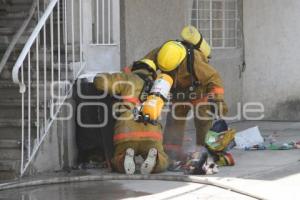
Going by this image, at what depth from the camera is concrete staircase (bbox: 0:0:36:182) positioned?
7500mm

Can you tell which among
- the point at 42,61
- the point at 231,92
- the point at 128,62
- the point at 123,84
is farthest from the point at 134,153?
the point at 231,92

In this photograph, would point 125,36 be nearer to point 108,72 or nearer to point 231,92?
point 108,72

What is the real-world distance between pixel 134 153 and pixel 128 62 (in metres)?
2.58

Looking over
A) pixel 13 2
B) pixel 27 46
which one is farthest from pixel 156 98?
pixel 13 2

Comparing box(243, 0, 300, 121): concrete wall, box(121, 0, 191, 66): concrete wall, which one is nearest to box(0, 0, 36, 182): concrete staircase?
box(121, 0, 191, 66): concrete wall

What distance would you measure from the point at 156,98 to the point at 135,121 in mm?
347

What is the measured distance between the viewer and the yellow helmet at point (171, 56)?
26.1 ft

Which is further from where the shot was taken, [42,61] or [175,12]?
[175,12]

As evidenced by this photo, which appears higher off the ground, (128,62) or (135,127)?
(128,62)

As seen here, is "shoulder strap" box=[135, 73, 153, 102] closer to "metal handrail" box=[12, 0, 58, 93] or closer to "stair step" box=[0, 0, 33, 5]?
"metal handrail" box=[12, 0, 58, 93]

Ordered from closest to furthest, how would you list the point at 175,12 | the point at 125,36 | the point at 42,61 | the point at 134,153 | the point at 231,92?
1. the point at 134,153
2. the point at 42,61
3. the point at 125,36
4. the point at 175,12
5. the point at 231,92

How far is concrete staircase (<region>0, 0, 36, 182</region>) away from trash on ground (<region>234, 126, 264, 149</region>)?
3.21m

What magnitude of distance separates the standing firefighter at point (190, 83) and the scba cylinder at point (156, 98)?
26cm

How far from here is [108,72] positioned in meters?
8.28
